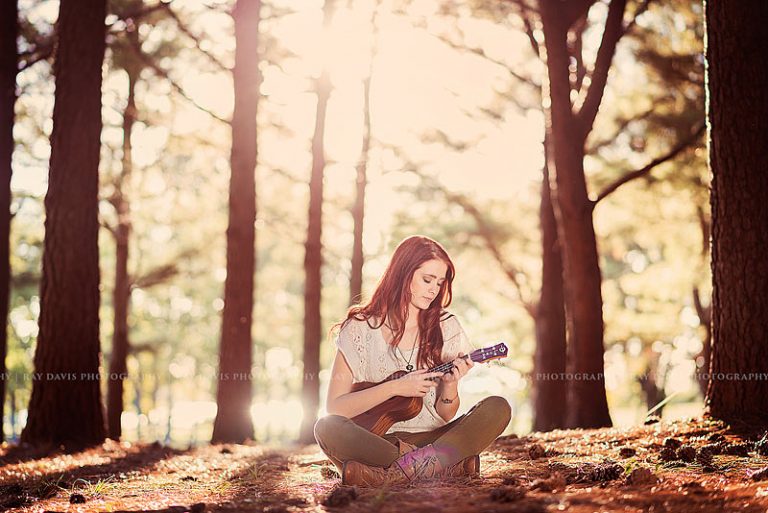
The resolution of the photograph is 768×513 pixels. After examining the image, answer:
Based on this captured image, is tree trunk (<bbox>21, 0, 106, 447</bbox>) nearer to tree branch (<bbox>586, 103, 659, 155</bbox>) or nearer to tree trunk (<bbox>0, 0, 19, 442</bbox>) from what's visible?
tree trunk (<bbox>0, 0, 19, 442</bbox>)

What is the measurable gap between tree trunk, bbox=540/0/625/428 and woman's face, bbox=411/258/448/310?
16.7 feet

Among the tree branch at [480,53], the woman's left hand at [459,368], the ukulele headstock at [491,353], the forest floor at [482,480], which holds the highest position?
the tree branch at [480,53]

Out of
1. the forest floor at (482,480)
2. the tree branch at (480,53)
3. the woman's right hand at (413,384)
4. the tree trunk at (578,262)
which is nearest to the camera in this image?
the forest floor at (482,480)

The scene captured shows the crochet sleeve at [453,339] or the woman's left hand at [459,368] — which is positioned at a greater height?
the crochet sleeve at [453,339]

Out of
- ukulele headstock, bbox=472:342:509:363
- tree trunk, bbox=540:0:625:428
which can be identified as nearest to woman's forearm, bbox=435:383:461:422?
ukulele headstock, bbox=472:342:509:363

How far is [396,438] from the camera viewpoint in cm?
475

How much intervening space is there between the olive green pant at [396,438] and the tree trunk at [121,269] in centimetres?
1077

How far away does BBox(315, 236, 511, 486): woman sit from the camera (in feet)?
15.0

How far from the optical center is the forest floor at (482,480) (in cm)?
380

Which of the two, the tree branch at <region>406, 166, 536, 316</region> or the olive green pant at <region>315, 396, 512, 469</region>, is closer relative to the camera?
the olive green pant at <region>315, 396, 512, 469</region>

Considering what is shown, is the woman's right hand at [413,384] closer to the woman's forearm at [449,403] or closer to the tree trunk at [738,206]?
the woman's forearm at [449,403]

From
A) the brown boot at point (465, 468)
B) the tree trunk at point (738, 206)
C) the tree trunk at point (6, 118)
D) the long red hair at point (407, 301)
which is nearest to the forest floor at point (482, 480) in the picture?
the brown boot at point (465, 468)

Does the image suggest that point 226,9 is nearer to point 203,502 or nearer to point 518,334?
point 203,502

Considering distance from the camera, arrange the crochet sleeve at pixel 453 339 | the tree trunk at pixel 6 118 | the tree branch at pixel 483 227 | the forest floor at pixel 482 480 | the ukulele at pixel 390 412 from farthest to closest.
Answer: the tree branch at pixel 483 227
the tree trunk at pixel 6 118
the crochet sleeve at pixel 453 339
the ukulele at pixel 390 412
the forest floor at pixel 482 480
